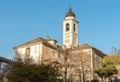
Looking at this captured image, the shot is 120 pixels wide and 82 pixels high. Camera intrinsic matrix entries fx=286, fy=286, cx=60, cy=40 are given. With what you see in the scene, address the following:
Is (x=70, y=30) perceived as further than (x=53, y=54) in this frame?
Yes

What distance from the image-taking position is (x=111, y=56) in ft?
184

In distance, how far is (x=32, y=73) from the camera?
32312 millimetres

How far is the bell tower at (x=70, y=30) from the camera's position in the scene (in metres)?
79.5

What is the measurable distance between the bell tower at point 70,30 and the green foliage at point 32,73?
147 ft

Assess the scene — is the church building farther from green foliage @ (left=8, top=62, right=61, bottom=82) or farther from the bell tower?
green foliage @ (left=8, top=62, right=61, bottom=82)

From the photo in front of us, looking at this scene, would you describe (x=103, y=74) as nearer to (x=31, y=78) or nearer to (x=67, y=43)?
(x=31, y=78)

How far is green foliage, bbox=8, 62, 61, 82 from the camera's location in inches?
1270

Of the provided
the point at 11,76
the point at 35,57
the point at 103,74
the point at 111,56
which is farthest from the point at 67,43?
the point at 11,76

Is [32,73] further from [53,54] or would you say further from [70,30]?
[70,30]

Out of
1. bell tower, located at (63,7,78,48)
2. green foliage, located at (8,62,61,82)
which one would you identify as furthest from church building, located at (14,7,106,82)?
green foliage, located at (8,62,61,82)

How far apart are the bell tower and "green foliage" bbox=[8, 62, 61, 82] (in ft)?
147

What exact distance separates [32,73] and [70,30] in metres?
49.3

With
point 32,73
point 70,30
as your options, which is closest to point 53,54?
point 70,30

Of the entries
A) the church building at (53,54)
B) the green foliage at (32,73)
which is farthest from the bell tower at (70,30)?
the green foliage at (32,73)
